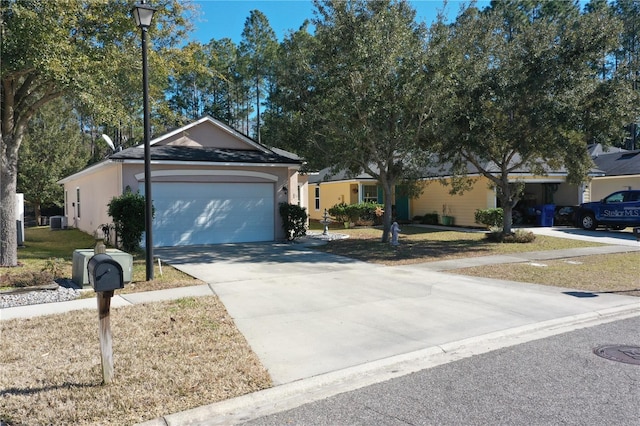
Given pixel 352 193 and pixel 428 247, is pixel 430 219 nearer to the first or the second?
pixel 352 193

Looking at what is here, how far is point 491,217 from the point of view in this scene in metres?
20.9

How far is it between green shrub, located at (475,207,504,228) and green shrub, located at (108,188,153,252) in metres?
14.8

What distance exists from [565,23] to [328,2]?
8.14 metres

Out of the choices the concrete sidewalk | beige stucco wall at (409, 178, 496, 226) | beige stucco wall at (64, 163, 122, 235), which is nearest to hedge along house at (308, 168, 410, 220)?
beige stucco wall at (409, 178, 496, 226)

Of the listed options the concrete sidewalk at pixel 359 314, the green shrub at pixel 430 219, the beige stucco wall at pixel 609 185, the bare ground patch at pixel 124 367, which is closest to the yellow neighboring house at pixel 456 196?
the green shrub at pixel 430 219

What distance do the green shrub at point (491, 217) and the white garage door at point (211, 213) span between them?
32.7 ft

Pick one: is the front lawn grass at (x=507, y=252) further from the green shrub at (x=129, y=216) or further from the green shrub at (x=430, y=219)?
the green shrub at (x=129, y=216)

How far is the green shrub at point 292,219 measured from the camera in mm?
17500

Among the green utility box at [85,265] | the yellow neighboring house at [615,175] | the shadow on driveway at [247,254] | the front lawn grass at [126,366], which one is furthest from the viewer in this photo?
the yellow neighboring house at [615,175]

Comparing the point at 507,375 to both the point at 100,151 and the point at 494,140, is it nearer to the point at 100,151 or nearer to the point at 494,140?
the point at 494,140

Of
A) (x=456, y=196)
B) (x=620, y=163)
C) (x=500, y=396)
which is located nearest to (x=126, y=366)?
(x=500, y=396)

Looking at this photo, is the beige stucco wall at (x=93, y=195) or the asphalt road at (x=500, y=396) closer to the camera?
the asphalt road at (x=500, y=396)

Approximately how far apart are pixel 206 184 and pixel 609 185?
2251 cm

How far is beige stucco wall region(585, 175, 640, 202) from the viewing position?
24562 mm
